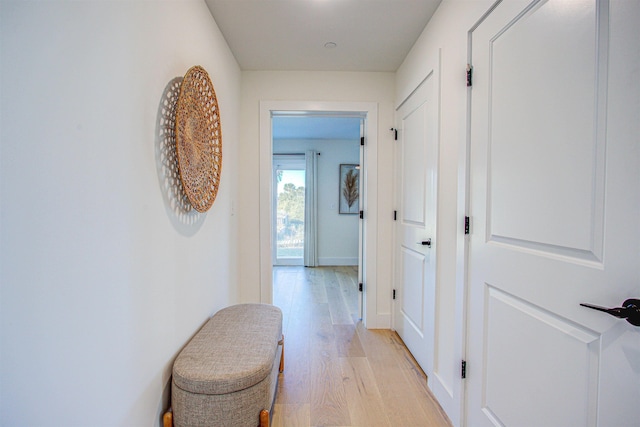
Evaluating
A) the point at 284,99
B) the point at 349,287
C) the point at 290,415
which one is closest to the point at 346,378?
the point at 290,415

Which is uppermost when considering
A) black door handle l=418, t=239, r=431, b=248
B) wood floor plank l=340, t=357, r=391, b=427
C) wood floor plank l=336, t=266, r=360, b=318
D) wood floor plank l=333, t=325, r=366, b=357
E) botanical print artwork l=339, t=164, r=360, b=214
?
botanical print artwork l=339, t=164, r=360, b=214

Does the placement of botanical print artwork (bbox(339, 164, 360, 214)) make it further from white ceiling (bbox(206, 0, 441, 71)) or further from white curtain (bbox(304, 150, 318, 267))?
white ceiling (bbox(206, 0, 441, 71))

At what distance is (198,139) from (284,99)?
53.1 inches

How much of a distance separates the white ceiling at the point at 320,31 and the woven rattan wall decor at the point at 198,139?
0.64m

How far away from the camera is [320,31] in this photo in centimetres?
202

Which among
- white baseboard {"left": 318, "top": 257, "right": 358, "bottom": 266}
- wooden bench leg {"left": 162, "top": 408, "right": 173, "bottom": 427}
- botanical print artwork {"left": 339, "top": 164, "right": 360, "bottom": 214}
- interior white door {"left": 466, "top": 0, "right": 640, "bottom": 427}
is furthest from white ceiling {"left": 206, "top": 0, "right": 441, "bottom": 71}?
white baseboard {"left": 318, "top": 257, "right": 358, "bottom": 266}

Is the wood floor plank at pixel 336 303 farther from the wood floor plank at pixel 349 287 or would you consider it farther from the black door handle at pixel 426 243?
the black door handle at pixel 426 243

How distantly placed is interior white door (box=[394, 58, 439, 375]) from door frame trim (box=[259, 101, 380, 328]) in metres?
0.21

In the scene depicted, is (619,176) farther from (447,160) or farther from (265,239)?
(265,239)

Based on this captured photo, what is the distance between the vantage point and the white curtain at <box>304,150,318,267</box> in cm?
546

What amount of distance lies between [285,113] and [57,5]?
2021mm

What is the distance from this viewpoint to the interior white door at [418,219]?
1846 mm

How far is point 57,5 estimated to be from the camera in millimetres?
747

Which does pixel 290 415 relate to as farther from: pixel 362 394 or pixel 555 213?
pixel 555 213
